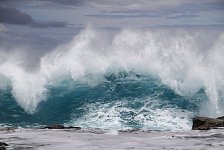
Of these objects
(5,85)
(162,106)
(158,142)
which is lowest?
(158,142)

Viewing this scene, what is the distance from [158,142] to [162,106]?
101 feet

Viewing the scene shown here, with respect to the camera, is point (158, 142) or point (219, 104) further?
point (219, 104)

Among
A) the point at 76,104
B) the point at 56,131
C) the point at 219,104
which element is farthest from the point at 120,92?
the point at 56,131

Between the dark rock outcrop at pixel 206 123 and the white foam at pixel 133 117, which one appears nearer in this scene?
the dark rock outcrop at pixel 206 123

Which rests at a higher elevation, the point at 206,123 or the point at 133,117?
the point at 133,117

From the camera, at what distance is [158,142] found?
65.1ft

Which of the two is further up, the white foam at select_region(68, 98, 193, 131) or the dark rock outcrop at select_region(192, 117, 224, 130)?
the white foam at select_region(68, 98, 193, 131)

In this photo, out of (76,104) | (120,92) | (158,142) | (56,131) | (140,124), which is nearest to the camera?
(158,142)

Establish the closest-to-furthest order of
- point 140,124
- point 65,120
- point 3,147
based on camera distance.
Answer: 1. point 3,147
2. point 140,124
3. point 65,120

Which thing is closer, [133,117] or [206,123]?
[206,123]

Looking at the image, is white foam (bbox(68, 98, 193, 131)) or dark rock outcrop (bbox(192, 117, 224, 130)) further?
white foam (bbox(68, 98, 193, 131))

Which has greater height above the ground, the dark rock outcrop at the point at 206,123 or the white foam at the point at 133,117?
the white foam at the point at 133,117

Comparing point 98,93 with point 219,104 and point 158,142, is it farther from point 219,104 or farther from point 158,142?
point 158,142

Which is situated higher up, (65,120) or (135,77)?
(135,77)
